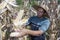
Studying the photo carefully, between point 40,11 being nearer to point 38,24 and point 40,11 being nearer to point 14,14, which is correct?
point 38,24

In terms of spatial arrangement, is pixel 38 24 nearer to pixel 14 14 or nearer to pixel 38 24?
pixel 38 24

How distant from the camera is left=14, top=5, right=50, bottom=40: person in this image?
3.48 m

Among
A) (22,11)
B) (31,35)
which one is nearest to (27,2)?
(22,11)

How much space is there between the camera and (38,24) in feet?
11.5

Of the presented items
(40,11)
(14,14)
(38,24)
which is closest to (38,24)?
(38,24)

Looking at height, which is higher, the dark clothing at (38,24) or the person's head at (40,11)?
the person's head at (40,11)

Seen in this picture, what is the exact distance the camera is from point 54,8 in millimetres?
3531

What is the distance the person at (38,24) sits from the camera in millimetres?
3482

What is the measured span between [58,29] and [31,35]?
0.27 meters

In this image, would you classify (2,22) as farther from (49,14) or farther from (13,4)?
(49,14)

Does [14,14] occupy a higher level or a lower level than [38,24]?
higher

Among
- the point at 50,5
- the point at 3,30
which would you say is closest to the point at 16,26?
the point at 3,30

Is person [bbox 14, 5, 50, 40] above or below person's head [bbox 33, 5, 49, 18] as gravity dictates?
below

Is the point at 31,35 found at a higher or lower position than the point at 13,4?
lower
